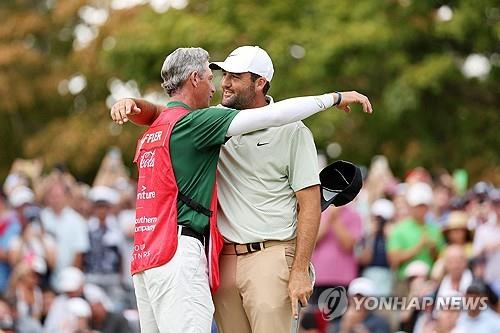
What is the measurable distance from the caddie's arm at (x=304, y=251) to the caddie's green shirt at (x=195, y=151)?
570mm

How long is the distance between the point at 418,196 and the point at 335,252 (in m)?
1.33

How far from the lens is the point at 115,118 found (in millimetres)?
7922

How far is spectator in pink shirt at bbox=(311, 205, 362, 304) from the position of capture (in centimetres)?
Result: 1398

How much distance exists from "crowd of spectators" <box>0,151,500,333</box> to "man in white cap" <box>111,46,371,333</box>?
13.2ft

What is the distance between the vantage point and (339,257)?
14.1m

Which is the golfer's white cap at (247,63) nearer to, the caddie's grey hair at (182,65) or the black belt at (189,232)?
the caddie's grey hair at (182,65)

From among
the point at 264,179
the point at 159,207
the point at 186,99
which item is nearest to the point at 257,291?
the point at 264,179

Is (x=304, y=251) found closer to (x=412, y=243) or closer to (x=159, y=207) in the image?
(x=159, y=207)

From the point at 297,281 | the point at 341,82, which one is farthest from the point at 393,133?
the point at 297,281

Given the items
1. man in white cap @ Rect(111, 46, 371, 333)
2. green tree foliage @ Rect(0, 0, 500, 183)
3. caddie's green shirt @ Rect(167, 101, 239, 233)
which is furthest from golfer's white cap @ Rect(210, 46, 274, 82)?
green tree foliage @ Rect(0, 0, 500, 183)

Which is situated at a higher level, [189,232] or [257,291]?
[189,232]

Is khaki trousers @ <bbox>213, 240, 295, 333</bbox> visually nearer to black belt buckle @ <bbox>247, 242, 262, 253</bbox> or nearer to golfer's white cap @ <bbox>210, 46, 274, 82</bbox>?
black belt buckle @ <bbox>247, 242, 262, 253</bbox>
